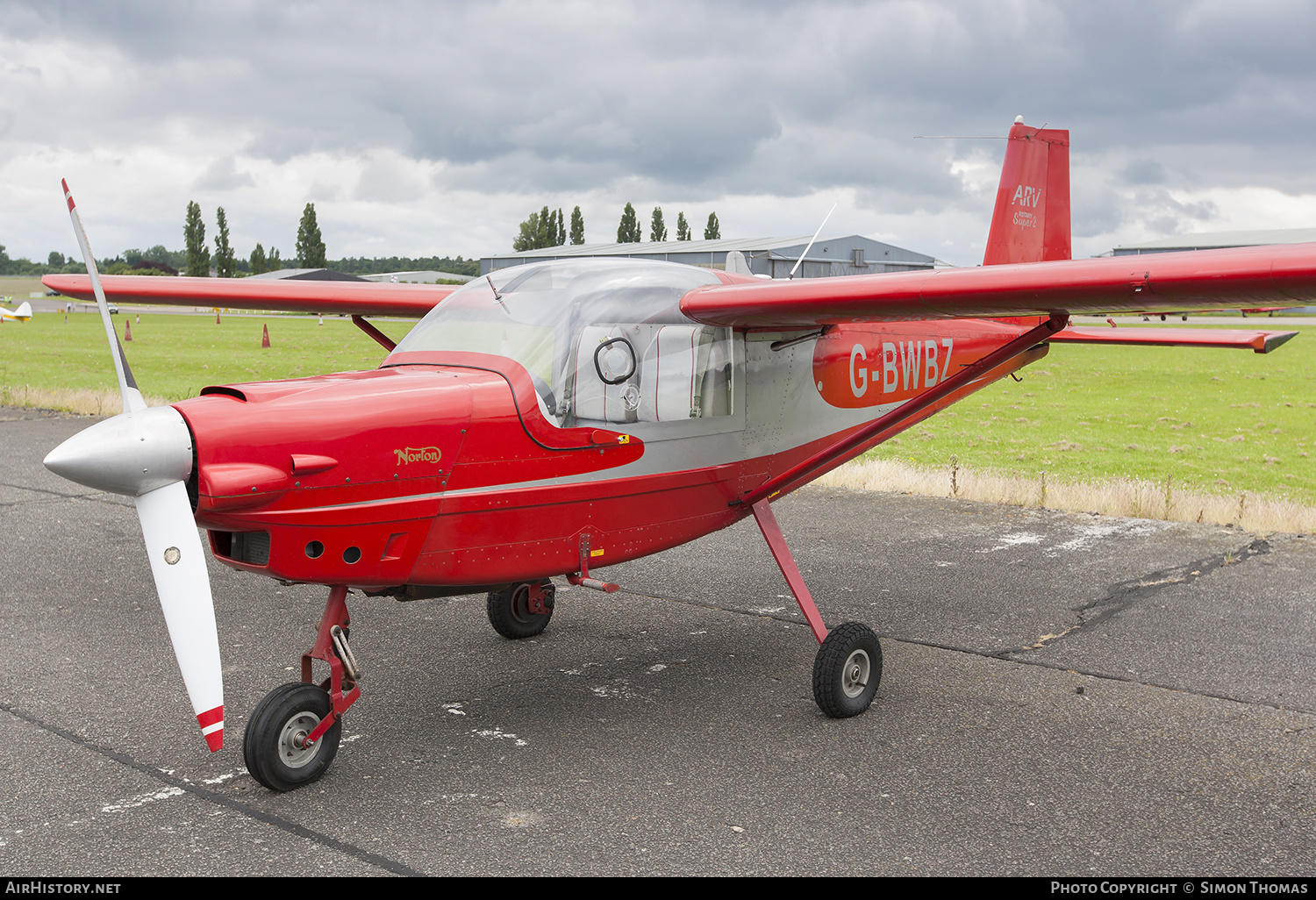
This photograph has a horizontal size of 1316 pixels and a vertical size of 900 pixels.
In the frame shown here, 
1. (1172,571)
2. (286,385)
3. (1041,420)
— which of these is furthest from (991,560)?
(1041,420)

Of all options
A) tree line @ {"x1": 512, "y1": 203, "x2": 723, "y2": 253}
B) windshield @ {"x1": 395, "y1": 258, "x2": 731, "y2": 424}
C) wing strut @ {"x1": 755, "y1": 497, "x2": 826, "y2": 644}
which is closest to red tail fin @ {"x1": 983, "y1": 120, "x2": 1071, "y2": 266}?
wing strut @ {"x1": 755, "y1": 497, "x2": 826, "y2": 644}

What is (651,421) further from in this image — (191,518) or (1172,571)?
(1172,571)

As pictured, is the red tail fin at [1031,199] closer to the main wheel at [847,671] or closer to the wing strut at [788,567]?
the wing strut at [788,567]

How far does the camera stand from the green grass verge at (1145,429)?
50.6 ft

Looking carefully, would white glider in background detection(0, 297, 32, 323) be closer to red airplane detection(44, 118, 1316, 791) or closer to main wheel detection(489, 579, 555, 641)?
main wheel detection(489, 579, 555, 641)

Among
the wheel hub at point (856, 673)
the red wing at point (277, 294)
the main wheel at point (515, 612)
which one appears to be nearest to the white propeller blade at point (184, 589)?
the main wheel at point (515, 612)

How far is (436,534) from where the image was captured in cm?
438

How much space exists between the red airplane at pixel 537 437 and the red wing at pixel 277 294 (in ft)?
8.82

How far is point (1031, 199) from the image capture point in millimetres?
8164

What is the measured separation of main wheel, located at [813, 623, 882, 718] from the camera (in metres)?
5.02

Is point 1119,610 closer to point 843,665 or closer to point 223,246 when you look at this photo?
point 843,665

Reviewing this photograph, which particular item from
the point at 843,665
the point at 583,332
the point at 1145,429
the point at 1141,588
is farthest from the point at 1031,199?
the point at 1145,429

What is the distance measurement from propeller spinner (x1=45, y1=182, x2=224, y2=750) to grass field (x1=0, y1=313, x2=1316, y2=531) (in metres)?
8.68

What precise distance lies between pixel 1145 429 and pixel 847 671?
1772cm
